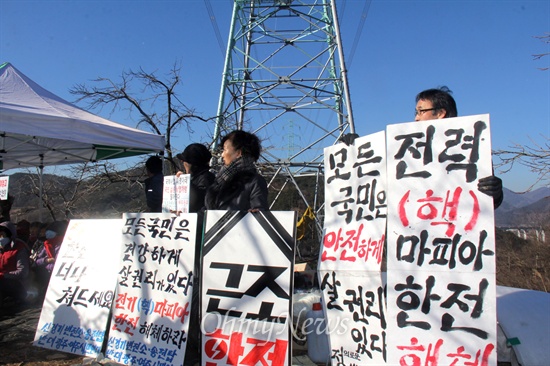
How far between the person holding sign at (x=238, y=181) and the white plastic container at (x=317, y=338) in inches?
38.3

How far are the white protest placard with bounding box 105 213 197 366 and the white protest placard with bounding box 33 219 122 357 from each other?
0.16 meters

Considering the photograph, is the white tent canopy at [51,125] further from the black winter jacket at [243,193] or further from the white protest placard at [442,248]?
the white protest placard at [442,248]

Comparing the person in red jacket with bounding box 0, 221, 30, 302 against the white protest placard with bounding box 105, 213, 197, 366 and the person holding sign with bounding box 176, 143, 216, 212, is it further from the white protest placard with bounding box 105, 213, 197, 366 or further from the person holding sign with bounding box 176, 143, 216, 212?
the person holding sign with bounding box 176, 143, 216, 212

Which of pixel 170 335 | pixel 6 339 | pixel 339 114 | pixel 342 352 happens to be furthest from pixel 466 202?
pixel 339 114

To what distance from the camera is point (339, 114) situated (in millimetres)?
10375

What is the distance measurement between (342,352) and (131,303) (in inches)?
71.7

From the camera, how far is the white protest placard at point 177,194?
12.2ft

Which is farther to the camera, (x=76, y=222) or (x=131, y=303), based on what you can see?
(x=76, y=222)

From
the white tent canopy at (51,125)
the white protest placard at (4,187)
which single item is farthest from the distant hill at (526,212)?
the white protest placard at (4,187)

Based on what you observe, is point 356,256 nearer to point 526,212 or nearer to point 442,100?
point 442,100

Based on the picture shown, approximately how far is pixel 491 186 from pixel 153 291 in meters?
2.57

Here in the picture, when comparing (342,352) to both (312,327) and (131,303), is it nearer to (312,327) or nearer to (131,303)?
(312,327)

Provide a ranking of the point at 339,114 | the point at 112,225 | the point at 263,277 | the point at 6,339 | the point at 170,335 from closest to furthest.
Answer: the point at 263,277 → the point at 170,335 → the point at 112,225 → the point at 6,339 → the point at 339,114

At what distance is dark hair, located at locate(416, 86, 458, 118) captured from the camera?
2.80 m
